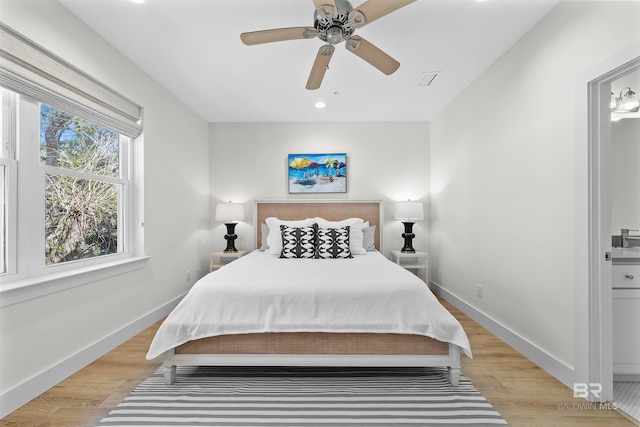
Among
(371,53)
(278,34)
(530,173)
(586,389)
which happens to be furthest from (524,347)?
(278,34)

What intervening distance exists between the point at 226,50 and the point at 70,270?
6.60ft

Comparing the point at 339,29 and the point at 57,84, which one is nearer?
the point at 339,29

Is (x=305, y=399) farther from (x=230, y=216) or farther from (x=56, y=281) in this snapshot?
(x=230, y=216)

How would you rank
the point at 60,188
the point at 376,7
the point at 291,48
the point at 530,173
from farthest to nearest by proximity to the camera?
the point at 291,48 < the point at 530,173 < the point at 60,188 < the point at 376,7

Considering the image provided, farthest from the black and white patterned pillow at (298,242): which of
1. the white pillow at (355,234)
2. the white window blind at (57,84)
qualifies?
the white window blind at (57,84)

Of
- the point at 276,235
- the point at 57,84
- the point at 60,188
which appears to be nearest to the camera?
the point at 57,84

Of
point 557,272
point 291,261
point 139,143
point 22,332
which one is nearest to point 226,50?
point 139,143

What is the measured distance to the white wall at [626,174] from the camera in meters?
2.50

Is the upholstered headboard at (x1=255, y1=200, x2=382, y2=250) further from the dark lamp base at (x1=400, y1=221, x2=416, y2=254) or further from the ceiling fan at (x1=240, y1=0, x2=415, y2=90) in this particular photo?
the ceiling fan at (x1=240, y1=0, x2=415, y2=90)

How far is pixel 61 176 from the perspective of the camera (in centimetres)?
219

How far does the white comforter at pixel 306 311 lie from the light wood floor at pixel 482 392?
1.08 feet

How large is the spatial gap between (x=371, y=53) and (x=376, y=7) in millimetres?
423

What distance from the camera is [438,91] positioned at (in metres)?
3.37

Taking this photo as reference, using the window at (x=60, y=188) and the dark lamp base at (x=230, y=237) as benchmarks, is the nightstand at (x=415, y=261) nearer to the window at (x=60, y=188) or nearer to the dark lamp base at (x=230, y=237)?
the dark lamp base at (x=230, y=237)
